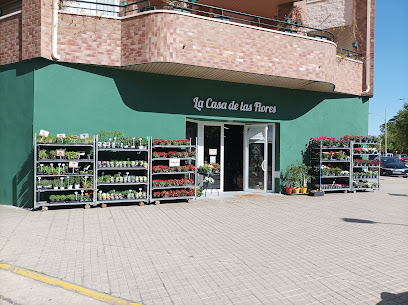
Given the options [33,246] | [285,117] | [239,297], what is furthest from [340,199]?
[33,246]

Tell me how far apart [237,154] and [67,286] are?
35.2 feet

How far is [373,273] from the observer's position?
524cm

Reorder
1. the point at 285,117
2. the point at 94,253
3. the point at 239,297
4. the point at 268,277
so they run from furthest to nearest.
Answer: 1. the point at 285,117
2. the point at 94,253
3. the point at 268,277
4. the point at 239,297

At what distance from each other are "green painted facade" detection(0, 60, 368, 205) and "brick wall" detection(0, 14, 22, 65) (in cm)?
33

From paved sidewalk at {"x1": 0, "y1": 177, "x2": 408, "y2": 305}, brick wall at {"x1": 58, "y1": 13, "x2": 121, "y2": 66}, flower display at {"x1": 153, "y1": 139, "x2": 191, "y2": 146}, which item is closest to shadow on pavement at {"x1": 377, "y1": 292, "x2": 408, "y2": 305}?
paved sidewalk at {"x1": 0, "y1": 177, "x2": 408, "y2": 305}

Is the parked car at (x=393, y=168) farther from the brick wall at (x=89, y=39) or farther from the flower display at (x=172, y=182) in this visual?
the brick wall at (x=89, y=39)

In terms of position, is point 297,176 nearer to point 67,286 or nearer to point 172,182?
point 172,182

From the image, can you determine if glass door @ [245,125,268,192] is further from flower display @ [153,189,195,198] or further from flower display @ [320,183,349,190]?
flower display @ [153,189,195,198]

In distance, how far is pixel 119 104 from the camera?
11.2 m

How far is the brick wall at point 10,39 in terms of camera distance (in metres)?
10.3

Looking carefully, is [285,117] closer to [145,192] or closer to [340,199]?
[340,199]

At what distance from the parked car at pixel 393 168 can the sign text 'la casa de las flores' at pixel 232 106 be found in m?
18.5

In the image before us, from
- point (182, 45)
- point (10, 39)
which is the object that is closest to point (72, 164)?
point (10, 39)

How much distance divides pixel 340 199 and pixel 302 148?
9.14ft
